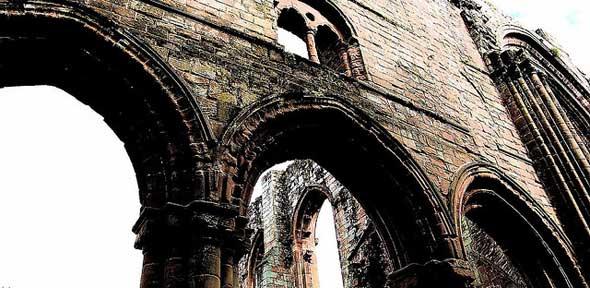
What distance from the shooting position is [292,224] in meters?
10.4

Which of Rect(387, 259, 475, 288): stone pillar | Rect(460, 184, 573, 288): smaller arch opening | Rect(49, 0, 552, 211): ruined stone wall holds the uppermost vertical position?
Rect(49, 0, 552, 211): ruined stone wall

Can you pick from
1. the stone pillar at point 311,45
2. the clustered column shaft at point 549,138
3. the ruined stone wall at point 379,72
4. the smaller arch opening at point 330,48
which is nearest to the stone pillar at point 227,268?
the ruined stone wall at point 379,72

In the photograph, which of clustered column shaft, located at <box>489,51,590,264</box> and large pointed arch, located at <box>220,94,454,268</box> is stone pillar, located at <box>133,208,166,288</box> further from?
clustered column shaft, located at <box>489,51,590,264</box>

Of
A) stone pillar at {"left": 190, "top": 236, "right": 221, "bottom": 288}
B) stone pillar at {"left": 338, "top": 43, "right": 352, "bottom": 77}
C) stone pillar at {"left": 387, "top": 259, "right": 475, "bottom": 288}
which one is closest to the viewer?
stone pillar at {"left": 190, "top": 236, "right": 221, "bottom": 288}

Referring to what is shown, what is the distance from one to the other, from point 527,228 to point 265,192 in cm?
677

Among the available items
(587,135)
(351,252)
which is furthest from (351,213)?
(587,135)

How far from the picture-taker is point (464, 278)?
4.66 metres

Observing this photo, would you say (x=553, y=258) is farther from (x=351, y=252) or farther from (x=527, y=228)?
(x=351, y=252)

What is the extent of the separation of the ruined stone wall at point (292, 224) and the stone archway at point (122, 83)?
4851 mm

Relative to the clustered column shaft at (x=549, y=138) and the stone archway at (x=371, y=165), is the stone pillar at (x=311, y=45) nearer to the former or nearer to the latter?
the stone archway at (x=371, y=165)

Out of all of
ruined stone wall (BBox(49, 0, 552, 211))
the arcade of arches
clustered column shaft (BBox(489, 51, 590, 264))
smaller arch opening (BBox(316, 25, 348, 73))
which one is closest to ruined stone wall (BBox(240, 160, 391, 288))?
the arcade of arches

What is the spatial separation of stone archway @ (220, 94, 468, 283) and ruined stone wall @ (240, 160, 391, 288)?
8.74 feet

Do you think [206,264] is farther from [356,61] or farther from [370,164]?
[356,61]

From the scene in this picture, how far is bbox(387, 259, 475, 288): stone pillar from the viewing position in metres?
4.65
